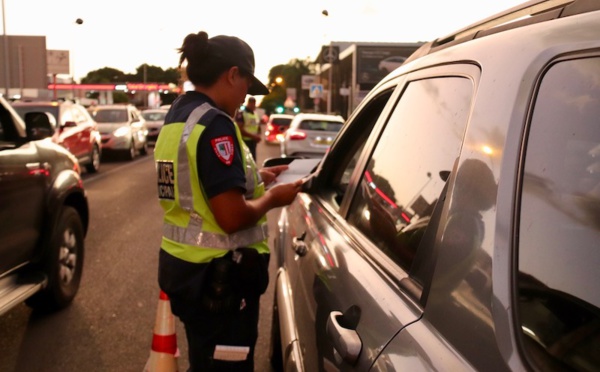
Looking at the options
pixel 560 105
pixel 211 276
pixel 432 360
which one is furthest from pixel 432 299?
pixel 211 276

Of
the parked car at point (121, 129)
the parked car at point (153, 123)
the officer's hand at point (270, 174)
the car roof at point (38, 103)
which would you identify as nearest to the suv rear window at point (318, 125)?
the parked car at point (121, 129)

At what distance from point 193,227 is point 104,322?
2984 mm

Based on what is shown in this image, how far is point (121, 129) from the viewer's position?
2081 cm

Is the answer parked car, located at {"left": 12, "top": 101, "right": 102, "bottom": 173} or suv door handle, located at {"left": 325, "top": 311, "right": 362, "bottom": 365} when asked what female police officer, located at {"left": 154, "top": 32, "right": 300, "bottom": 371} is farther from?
parked car, located at {"left": 12, "top": 101, "right": 102, "bottom": 173}

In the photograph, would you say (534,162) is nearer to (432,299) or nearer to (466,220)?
(466,220)

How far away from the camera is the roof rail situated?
153cm

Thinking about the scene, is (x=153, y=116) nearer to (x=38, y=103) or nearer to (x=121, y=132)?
(x=121, y=132)

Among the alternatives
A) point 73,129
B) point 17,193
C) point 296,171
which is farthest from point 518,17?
point 73,129

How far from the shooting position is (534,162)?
137 cm

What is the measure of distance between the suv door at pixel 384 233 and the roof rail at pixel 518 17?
14 cm

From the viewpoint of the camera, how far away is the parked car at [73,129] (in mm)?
14609

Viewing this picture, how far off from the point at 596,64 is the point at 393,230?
96 cm

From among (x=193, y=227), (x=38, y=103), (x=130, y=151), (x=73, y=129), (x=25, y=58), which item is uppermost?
(x=25, y=58)

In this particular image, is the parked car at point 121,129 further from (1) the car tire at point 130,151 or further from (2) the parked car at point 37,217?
A: (2) the parked car at point 37,217
